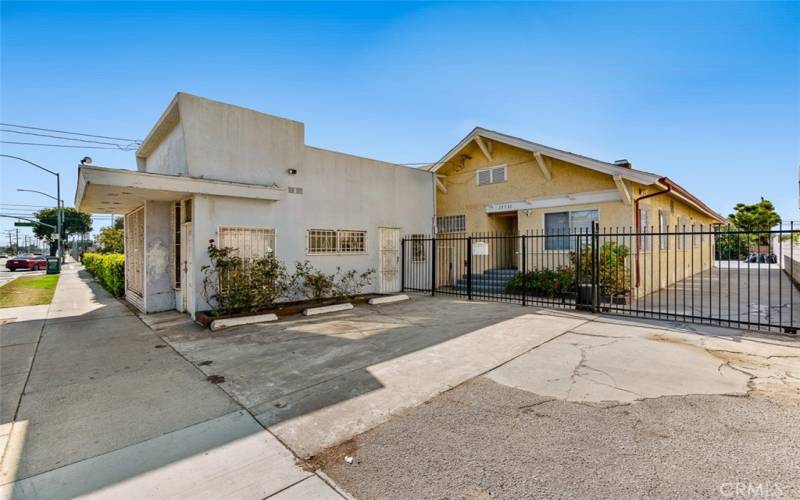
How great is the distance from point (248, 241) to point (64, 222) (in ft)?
179

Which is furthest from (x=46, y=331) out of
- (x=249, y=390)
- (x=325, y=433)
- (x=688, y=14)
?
(x=688, y=14)

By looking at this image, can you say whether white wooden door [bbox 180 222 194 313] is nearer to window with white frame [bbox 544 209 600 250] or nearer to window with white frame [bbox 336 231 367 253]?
window with white frame [bbox 336 231 367 253]

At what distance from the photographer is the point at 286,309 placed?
884cm

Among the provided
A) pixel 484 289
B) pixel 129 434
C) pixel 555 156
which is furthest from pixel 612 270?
pixel 129 434

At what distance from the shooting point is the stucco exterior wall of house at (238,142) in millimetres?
8258

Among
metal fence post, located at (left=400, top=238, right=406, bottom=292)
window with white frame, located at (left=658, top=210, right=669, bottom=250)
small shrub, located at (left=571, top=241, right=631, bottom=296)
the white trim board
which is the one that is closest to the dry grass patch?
metal fence post, located at (left=400, top=238, right=406, bottom=292)

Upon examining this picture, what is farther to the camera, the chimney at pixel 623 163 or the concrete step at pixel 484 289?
the concrete step at pixel 484 289

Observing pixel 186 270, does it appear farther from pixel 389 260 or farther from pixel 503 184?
pixel 503 184

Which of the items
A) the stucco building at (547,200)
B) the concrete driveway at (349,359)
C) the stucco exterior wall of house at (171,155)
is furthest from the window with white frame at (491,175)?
the stucco exterior wall of house at (171,155)

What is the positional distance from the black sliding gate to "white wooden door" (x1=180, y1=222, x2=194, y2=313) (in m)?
6.69

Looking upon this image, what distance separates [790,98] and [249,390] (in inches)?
592

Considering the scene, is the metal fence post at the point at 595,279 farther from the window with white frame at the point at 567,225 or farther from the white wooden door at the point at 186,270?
the white wooden door at the point at 186,270

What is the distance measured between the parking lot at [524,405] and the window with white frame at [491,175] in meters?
7.39

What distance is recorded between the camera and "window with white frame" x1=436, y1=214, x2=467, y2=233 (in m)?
14.1
